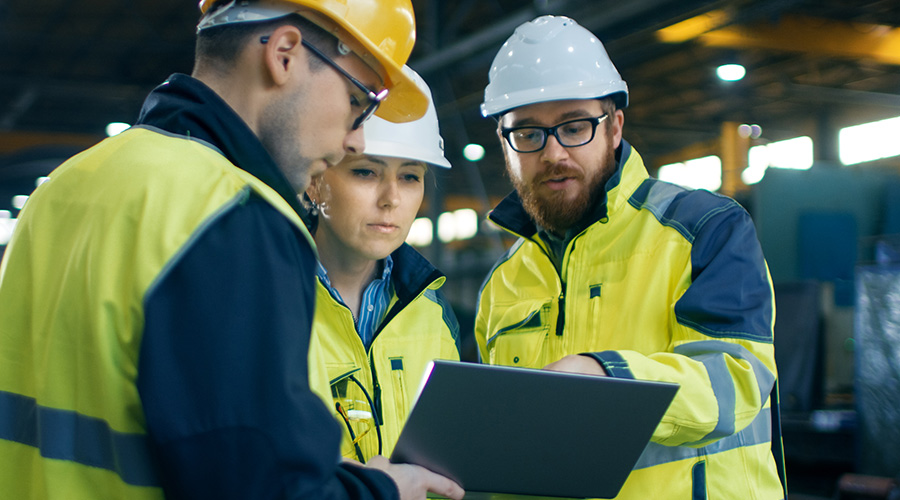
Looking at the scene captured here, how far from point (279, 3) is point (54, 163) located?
9.87 meters

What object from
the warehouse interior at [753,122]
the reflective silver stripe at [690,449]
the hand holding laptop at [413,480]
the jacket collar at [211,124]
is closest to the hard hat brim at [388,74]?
the jacket collar at [211,124]

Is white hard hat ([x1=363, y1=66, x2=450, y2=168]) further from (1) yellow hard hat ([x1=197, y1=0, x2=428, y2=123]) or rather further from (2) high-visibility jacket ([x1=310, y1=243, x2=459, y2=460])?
(1) yellow hard hat ([x1=197, y1=0, x2=428, y2=123])

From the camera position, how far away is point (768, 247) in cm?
505

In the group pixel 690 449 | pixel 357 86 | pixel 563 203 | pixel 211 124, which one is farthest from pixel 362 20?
pixel 690 449

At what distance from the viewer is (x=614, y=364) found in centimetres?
148

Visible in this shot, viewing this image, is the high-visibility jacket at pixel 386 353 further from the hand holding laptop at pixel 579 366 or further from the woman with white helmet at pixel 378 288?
the hand holding laptop at pixel 579 366

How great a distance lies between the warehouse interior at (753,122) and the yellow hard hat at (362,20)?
8.88 feet

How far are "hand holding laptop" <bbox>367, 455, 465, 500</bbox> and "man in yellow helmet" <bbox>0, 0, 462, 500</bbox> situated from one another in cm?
25

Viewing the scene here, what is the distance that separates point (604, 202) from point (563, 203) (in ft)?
0.63

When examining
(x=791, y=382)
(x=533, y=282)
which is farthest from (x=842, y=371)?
(x=533, y=282)

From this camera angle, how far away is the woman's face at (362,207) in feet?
6.55

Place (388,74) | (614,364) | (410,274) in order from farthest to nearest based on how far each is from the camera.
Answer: (410,274), (614,364), (388,74)

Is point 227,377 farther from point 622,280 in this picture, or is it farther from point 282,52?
point 622,280

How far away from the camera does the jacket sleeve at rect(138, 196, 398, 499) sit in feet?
2.77
